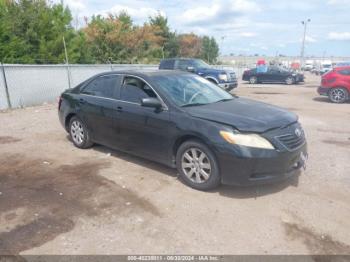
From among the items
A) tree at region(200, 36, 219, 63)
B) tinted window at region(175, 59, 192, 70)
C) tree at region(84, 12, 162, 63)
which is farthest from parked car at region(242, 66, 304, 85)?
tree at region(200, 36, 219, 63)

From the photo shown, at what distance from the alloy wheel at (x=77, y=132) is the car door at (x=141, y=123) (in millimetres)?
1314

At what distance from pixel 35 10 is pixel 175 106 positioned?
16.1m

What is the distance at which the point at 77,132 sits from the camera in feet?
21.7

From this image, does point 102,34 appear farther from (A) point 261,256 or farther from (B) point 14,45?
(A) point 261,256

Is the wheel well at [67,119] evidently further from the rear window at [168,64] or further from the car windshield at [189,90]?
the rear window at [168,64]

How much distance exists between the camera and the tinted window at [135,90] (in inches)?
205

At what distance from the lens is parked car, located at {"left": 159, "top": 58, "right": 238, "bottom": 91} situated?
50.1 feet

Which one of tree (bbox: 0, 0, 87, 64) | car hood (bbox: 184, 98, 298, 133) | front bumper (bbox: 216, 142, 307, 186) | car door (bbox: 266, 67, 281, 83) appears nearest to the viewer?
front bumper (bbox: 216, 142, 307, 186)

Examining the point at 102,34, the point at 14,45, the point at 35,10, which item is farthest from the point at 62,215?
the point at 102,34

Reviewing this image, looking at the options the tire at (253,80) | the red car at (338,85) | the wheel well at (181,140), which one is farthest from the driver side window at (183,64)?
the wheel well at (181,140)

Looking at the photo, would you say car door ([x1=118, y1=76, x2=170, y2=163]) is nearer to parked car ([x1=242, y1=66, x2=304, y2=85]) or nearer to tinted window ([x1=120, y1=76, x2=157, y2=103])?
tinted window ([x1=120, y1=76, x2=157, y2=103])

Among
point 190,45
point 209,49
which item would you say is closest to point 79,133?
point 190,45

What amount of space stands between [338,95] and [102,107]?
1133 centimetres

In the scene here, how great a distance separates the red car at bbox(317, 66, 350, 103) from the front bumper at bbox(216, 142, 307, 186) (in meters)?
10.9
